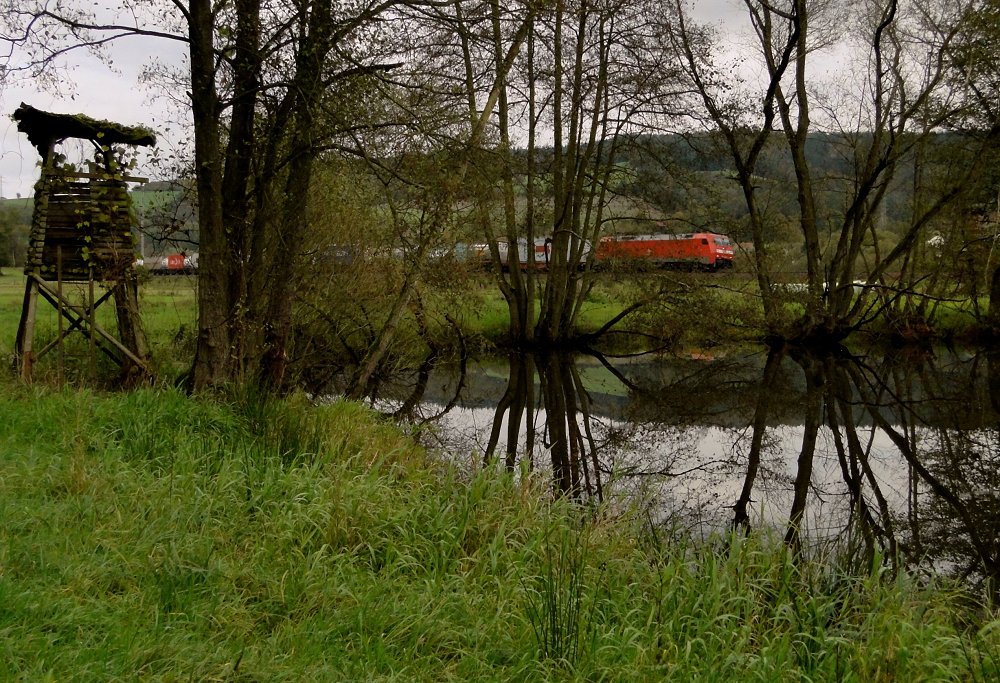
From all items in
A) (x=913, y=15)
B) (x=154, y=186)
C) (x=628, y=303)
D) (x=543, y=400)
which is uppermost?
(x=913, y=15)

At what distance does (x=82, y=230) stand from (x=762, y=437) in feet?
30.0

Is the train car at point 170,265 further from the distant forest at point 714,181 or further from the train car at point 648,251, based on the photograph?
the train car at point 648,251

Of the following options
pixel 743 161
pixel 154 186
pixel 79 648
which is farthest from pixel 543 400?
pixel 79 648

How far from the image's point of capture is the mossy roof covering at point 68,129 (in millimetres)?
9727

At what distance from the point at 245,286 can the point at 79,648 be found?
244 inches

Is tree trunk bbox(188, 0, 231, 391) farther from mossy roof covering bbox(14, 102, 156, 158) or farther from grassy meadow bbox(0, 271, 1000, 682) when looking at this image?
mossy roof covering bbox(14, 102, 156, 158)

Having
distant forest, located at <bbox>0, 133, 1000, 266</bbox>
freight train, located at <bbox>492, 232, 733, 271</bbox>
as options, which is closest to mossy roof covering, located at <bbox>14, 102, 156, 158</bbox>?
distant forest, located at <bbox>0, 133, 1000, 266</bbox>

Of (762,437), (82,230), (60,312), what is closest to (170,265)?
(82,230)

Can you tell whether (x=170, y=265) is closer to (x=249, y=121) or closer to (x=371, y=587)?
(x=249, y=121)

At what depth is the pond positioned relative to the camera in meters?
7.36

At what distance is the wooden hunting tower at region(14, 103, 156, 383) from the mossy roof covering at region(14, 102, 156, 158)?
11 mm

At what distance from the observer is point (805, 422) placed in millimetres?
12555

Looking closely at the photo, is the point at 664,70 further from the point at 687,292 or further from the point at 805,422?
the point at 805,422

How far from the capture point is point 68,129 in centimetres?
998
